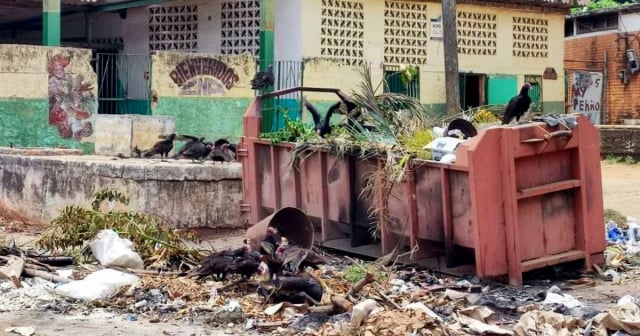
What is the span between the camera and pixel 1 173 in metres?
13.0

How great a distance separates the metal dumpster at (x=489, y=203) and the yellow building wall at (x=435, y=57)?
7.77 meters

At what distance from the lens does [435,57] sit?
21062 millimetres

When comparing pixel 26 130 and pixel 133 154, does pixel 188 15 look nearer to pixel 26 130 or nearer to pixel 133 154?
pixel 26 130

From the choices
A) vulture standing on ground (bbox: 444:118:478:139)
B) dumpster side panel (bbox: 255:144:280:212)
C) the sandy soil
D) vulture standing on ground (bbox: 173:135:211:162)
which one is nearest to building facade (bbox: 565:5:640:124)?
the sandy soil

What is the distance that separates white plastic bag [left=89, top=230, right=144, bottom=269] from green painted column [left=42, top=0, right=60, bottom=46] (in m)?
9.30

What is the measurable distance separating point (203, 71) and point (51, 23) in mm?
3144

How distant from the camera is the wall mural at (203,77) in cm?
1650

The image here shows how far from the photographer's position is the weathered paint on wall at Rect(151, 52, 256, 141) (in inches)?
640

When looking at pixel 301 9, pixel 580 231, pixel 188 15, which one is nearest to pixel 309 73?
pixel 301 9

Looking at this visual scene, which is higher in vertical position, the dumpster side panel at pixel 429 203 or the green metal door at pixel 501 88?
the green metal door at pixel 501 88

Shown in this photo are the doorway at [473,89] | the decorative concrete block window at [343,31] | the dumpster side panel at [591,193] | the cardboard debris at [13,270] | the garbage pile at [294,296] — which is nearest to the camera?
the garbage pile at [294,296]

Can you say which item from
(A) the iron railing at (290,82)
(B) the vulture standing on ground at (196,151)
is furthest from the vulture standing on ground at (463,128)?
(A) the iron railing at (290,82)

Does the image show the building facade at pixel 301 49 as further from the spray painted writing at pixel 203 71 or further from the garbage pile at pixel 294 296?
the garbage pile at pixel 294 296

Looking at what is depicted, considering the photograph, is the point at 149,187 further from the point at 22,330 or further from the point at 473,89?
the point at 473,89
